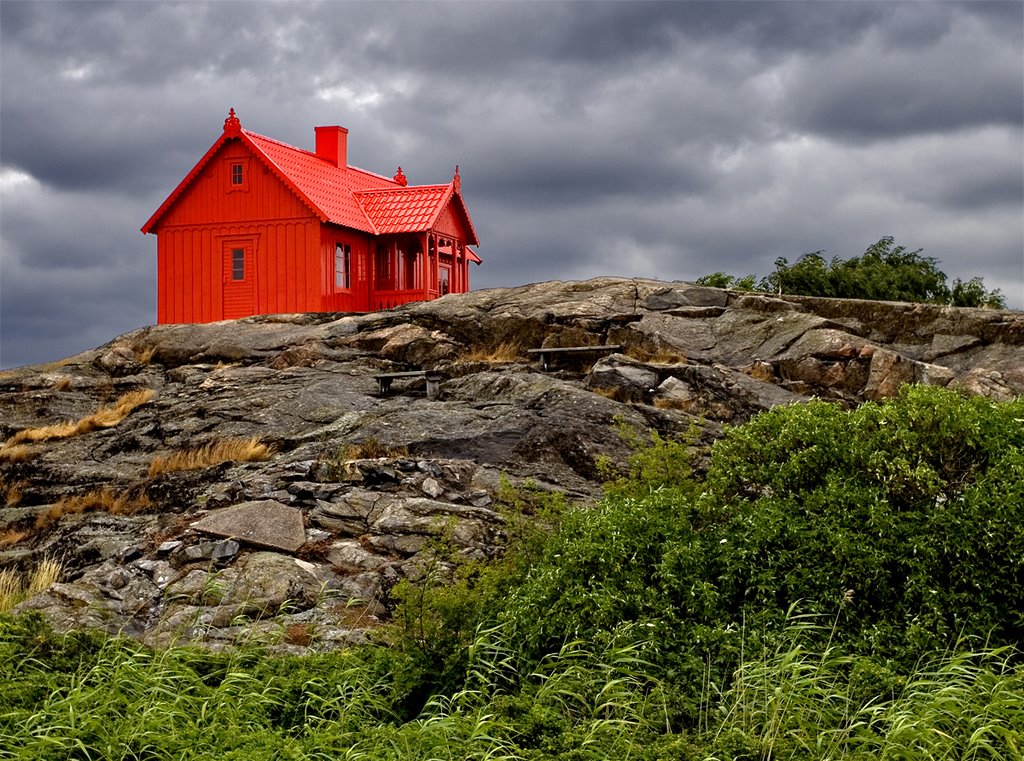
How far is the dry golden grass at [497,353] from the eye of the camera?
2438 cm

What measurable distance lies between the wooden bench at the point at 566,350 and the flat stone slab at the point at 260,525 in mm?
9489

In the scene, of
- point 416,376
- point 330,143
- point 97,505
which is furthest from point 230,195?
point 97,505

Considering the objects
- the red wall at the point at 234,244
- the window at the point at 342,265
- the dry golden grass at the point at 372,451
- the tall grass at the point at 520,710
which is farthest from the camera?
the window at the point at 342,265

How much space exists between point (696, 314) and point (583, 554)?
16425 mm

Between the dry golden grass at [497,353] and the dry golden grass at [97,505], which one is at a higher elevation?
the dry golden grass at [497,353]

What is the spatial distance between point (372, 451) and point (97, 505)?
15.2ft

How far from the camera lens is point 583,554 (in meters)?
10.1

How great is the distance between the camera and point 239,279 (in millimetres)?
34281

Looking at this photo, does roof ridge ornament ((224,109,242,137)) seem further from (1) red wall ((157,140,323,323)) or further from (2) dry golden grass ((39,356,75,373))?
(2) dry golden grass ((39,356,75,373))

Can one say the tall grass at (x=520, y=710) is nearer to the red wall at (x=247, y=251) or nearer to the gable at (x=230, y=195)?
the red wall at (x=247, y=251)

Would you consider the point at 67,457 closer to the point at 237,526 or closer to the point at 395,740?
the point at 237,526

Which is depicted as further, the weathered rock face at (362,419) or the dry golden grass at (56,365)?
the dry golden grass at (56,365)

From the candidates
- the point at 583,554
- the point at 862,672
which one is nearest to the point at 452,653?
the point at 583,554

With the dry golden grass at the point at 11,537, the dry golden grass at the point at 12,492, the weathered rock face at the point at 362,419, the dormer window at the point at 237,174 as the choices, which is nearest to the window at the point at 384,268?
the dormer window at the point at 237,174
